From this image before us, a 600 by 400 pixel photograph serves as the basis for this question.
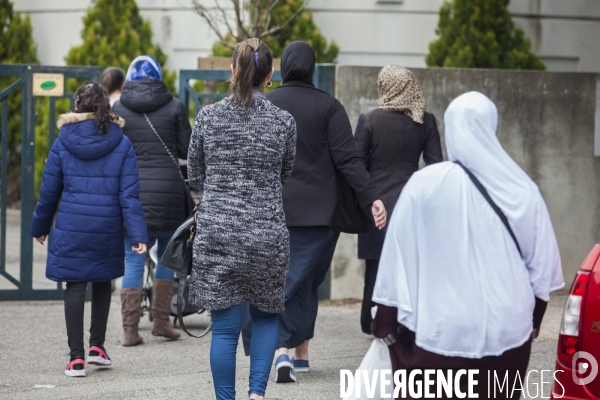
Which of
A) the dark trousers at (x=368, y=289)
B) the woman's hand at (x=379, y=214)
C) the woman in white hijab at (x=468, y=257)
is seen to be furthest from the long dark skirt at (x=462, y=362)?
the dark trousers at (x=368, y=289)

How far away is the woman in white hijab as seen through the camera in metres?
3.28

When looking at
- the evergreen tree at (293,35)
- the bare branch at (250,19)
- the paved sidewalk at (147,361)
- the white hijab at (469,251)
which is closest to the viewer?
the white hijab at (469,251)

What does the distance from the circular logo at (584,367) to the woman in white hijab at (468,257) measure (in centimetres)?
42

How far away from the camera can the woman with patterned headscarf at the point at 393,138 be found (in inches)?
254

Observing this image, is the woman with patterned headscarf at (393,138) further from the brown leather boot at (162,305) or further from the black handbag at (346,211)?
the brown leather boot at (162,305)

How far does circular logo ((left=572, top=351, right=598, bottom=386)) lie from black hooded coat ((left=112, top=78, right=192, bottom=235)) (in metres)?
3.62

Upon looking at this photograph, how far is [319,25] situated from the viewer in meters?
14.6

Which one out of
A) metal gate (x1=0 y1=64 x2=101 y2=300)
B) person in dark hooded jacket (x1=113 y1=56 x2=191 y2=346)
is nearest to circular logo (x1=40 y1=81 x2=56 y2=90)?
metal gate (x1=0 y1=64 x2=101 y2=300)

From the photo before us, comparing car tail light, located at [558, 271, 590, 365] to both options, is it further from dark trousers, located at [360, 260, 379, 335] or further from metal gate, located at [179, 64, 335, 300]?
metal gate, located at [179, 64, 335, 300]

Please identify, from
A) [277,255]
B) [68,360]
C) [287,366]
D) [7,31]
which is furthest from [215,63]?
[7,31]

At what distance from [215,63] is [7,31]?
7.23 meters

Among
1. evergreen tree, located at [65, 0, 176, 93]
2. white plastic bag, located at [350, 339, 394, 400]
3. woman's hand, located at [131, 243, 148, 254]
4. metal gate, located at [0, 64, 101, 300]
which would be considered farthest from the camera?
evergreen tree, located at [65, 0, 176, 93]

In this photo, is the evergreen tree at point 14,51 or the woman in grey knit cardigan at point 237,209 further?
the evergreen tree at point 14,51

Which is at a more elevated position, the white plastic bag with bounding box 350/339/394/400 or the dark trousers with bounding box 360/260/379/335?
the white plastic bag with bounding box 350/339/394/400
